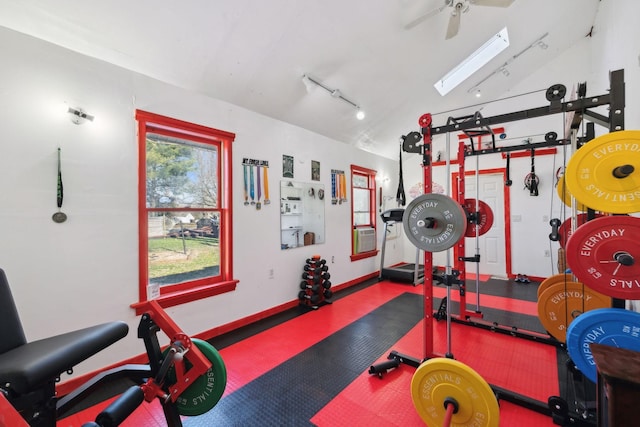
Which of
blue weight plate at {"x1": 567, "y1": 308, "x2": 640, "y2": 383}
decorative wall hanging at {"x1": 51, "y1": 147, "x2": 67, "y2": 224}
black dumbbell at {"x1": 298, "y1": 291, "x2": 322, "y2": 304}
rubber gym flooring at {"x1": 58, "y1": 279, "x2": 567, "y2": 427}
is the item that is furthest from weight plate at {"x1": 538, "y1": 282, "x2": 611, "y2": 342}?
decorative wall hanging at {"x1": 51, "y1": 147, "x2": 67, "y2": 224}

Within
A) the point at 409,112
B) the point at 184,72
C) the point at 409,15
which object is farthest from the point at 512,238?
the point at 184,72

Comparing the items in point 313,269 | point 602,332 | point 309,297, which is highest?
point 602,332

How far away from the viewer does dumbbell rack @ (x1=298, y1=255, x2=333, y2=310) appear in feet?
12.8

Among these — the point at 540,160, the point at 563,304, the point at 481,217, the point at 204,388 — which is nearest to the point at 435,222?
the point at 563,304

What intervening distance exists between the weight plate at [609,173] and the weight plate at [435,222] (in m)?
0.64

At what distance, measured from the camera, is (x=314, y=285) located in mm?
3949

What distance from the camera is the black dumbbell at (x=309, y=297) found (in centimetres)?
388

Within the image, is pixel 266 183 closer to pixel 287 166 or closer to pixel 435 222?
pixel 287 166

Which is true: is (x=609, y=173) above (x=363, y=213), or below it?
above

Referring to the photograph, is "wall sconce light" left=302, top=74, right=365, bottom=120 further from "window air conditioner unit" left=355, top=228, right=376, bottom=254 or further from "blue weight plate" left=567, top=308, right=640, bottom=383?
"blue weight plate" left=567, top=308, right=640, bottom=383

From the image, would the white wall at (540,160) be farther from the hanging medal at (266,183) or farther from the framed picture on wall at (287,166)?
the hanging medal at (266,183)

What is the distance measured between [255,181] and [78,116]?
1.71 m

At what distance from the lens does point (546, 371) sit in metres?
2.31

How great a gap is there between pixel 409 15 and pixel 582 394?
3.72m
